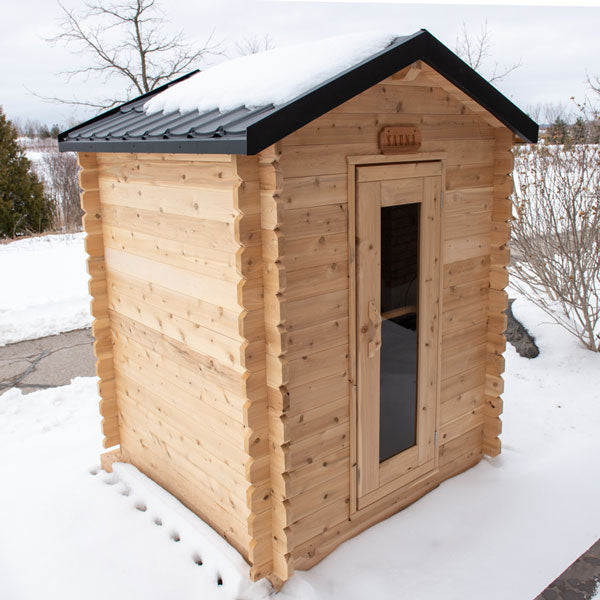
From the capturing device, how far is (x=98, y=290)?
427 cm

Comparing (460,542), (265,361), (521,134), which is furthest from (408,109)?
(460,542)

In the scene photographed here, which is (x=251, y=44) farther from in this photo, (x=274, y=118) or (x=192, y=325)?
(x=274, y=118)

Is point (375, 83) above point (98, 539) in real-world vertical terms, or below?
above

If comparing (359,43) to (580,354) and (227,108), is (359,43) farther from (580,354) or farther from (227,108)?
(580,354)

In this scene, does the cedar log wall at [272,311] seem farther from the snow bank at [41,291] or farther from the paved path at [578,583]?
the snow bank at [41,291]

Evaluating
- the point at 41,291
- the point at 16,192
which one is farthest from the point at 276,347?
the point at 16,192

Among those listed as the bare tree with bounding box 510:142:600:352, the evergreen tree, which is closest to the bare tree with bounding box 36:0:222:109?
the evergreen tree

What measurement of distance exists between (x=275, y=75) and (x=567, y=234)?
15.5ft

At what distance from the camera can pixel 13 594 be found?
333cm

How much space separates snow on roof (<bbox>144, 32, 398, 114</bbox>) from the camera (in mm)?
2840

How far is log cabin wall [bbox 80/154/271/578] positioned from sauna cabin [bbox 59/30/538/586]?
0.01 meters

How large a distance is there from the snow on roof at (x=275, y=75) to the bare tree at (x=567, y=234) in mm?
3962

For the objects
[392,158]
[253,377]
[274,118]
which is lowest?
[253,377]

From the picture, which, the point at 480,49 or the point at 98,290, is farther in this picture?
the point at 480,49
